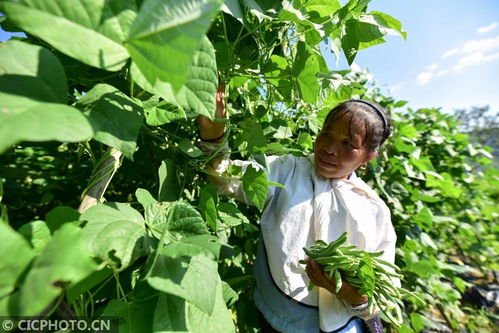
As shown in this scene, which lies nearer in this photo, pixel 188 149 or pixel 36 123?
pixel 36 123

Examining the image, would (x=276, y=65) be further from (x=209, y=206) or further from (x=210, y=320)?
(x=210, y=320)

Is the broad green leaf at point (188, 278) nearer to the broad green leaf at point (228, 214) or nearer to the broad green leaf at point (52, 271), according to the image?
the broad green leaf at point (52, 271)

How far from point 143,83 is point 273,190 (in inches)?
26.2

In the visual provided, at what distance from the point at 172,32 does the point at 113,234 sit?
9.4 inches

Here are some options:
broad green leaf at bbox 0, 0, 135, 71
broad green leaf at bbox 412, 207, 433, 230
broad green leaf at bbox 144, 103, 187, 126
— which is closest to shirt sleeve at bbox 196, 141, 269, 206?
broad green leaf at bbox 144, 103, 187, 126

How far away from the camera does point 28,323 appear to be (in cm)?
29

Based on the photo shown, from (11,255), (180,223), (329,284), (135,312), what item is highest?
(11,255)

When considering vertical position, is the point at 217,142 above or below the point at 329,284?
above

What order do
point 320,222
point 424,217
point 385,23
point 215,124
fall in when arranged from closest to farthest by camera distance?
point 385,23
point 215,124
point 320,222
point 424,217

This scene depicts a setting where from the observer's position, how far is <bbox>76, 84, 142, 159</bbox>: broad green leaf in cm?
30

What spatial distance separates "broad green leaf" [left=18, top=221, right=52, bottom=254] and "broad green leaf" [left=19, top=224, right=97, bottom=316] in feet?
0.37

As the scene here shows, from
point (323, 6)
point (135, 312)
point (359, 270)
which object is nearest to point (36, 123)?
point (135, 312)

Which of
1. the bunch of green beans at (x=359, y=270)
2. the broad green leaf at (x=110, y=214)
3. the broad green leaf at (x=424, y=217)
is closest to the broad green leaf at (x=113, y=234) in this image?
the broad green leaf at (x=110, y=214)

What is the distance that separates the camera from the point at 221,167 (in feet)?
2.43
